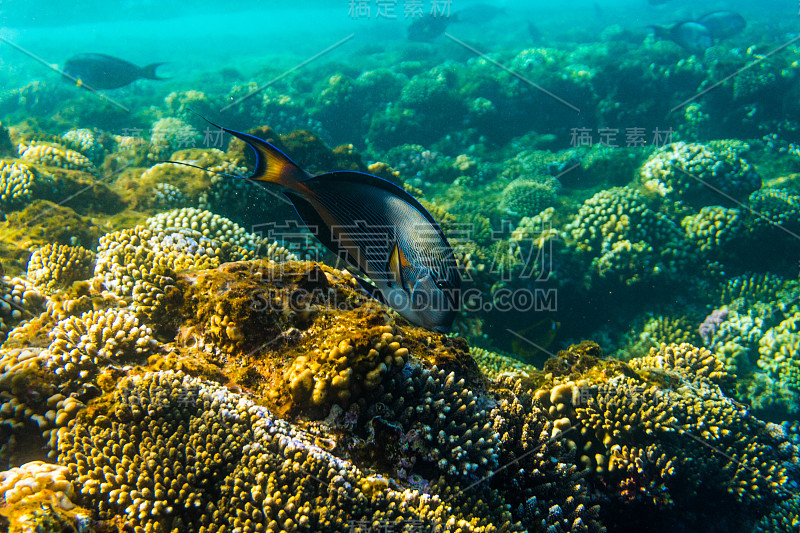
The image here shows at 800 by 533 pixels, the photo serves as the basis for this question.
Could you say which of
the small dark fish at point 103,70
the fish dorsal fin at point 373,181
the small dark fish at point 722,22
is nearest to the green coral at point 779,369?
the fish dorsal fin at point 373,181

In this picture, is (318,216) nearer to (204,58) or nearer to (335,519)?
(335,519)

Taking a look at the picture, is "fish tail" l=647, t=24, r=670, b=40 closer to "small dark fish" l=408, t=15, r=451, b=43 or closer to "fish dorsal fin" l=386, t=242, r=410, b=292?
"small dark fish" l=408, t=15, r=451, b=43

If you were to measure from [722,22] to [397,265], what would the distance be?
83.7ft

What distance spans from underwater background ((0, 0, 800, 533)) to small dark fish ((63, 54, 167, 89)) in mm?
81

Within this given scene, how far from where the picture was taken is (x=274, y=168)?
4.63 ft

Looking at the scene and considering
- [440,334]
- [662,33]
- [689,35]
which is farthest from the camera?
[662,33]

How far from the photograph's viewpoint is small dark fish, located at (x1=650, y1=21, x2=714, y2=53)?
16.3 m

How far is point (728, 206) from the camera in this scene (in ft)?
24.2

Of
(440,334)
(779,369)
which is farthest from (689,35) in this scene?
(440,334)

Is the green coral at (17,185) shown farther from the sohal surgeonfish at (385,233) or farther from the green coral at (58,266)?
the sohal surgeonfish at (385,233)

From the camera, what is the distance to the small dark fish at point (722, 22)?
17.4 metres

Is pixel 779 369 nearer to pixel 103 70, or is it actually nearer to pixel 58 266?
pixel 58 266

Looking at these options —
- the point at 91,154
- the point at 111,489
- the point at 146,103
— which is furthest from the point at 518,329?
the point at 146,103

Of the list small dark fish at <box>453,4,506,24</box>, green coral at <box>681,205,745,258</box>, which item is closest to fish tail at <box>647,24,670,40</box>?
green coral at <box>681,205,745,258</box>
